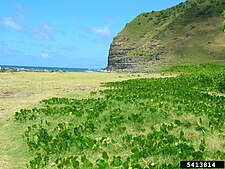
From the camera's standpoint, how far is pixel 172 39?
11688 cm

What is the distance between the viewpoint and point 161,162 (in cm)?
826

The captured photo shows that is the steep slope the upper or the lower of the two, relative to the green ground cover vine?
upper

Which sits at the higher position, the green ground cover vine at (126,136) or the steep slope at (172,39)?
the steep slope at (172,39)

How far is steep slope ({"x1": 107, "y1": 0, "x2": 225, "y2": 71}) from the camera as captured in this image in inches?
4107

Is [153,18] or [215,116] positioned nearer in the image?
[215,116]

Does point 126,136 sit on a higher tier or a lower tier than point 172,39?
lower

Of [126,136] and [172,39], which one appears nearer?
[126,136]

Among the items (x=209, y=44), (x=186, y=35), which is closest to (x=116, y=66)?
(x=186, y=35)

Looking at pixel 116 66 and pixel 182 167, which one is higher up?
pixel 116 66

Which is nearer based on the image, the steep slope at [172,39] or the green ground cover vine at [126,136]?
the green ground cover vine at [126,136]

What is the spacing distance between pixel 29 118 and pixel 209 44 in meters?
99.5

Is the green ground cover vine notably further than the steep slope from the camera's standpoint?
No

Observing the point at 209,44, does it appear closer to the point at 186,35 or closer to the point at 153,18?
the point at 186,35

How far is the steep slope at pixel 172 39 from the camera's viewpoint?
104 m
